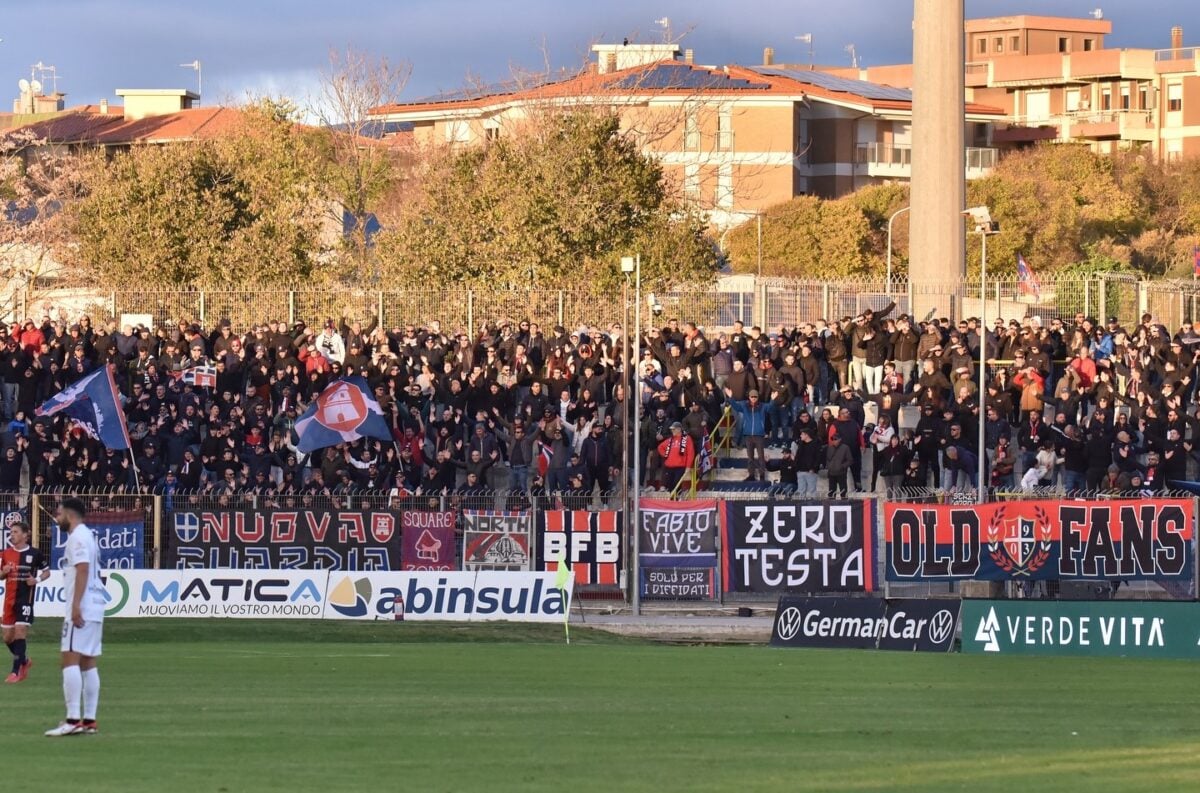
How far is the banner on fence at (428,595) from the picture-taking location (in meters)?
31.8

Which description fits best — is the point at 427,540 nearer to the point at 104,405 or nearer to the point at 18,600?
the point at 104,405

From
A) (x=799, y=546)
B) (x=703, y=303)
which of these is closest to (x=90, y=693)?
(x=799, y=546)

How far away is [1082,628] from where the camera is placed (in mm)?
26297

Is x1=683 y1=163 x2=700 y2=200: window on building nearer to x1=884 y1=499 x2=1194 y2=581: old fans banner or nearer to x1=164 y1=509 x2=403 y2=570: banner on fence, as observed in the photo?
x1=164 y1=509 x2=403 y2=570: banner on fence

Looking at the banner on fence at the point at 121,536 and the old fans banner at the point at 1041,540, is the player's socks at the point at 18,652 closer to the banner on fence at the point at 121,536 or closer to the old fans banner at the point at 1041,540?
the banner on fence at the point at 121,536

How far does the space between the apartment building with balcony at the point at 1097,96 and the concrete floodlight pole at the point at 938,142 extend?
54.2m

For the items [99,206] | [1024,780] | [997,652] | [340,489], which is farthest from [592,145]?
[1024,780]

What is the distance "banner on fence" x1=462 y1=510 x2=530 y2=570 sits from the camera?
3319 cm

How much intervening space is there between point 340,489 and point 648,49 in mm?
59599

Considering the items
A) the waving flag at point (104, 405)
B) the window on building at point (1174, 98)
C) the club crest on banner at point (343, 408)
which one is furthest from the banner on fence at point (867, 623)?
the window on building at point (1174, 98)

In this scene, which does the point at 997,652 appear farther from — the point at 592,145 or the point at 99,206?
the point at 99,206

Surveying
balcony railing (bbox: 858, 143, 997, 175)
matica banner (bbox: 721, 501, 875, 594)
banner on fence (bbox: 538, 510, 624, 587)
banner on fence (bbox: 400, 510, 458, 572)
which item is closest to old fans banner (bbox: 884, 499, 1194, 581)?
matica banner (bbox: 721, 501, 875, 594)

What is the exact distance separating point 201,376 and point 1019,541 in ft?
55.9

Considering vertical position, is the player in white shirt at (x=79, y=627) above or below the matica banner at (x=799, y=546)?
above
